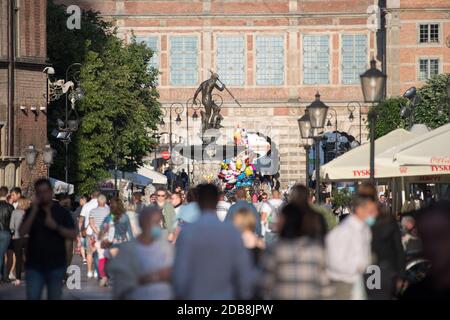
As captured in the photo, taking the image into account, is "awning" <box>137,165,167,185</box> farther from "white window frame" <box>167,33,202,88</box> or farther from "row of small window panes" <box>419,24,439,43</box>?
Result: "row of small window panes" <box>419,24,439,43</box>

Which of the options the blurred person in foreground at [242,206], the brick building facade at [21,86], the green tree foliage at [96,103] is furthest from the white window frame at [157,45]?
the blurred person in foreground at [242,206]

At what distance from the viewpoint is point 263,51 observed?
85188 mm

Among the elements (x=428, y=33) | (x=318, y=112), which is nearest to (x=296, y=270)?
(x=318, y=112)

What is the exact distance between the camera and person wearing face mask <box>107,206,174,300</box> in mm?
11875

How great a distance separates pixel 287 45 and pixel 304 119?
54.0 m

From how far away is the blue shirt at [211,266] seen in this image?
1084 centimetres

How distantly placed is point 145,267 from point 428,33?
69.7 m

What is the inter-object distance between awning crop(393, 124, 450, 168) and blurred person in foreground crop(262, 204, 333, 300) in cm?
1243

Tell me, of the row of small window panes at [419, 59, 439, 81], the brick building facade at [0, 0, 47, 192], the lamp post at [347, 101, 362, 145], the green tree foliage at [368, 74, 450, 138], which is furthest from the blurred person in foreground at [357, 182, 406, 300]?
the row of small window panes at [419, 59, 439, 81]

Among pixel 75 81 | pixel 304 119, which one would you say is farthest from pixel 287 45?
pixel 304 119

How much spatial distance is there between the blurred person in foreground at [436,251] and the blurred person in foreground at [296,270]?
2259 millimetres

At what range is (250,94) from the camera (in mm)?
84750

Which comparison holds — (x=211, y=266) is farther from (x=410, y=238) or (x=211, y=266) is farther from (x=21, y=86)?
(x=21, y=86)

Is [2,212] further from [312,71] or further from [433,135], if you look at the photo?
[312,71]
